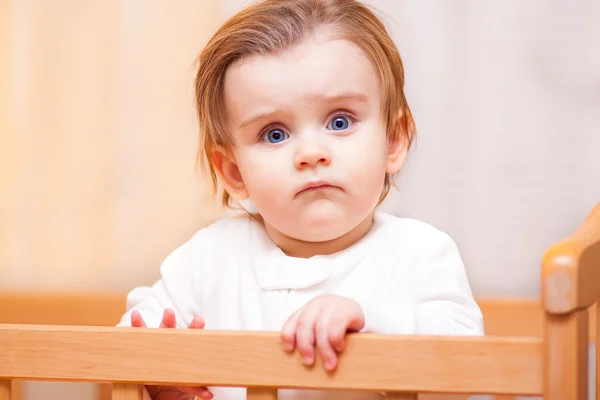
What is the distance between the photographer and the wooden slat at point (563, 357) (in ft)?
2.46

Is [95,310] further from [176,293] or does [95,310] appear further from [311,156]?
[311,156]

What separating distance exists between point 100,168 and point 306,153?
0.73 metres

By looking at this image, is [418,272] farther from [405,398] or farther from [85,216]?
[85,216]

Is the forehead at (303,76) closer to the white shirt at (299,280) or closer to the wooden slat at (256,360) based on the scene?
the white shirt at (299,280)

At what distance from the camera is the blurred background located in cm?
145

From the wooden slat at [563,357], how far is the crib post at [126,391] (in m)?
0.37

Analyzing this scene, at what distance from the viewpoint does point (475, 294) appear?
1496mm

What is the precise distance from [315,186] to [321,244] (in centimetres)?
13

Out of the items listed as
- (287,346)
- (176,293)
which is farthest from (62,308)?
(287,346)

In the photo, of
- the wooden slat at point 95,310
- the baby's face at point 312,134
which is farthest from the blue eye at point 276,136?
Result: the wooden slat at point 95,310

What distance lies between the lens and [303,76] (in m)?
0.98

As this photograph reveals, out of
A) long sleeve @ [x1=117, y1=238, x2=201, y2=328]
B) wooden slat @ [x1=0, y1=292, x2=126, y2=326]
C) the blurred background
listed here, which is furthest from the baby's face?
wooden slat @ [x1=0, y1=292, x2=126, y2=326]

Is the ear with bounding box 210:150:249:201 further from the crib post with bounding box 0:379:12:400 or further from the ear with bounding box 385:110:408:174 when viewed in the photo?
the crib post with bounding box 0:379:12:400

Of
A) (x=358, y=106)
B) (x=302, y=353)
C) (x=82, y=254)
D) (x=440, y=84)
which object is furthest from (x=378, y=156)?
(x=82, y=254)
